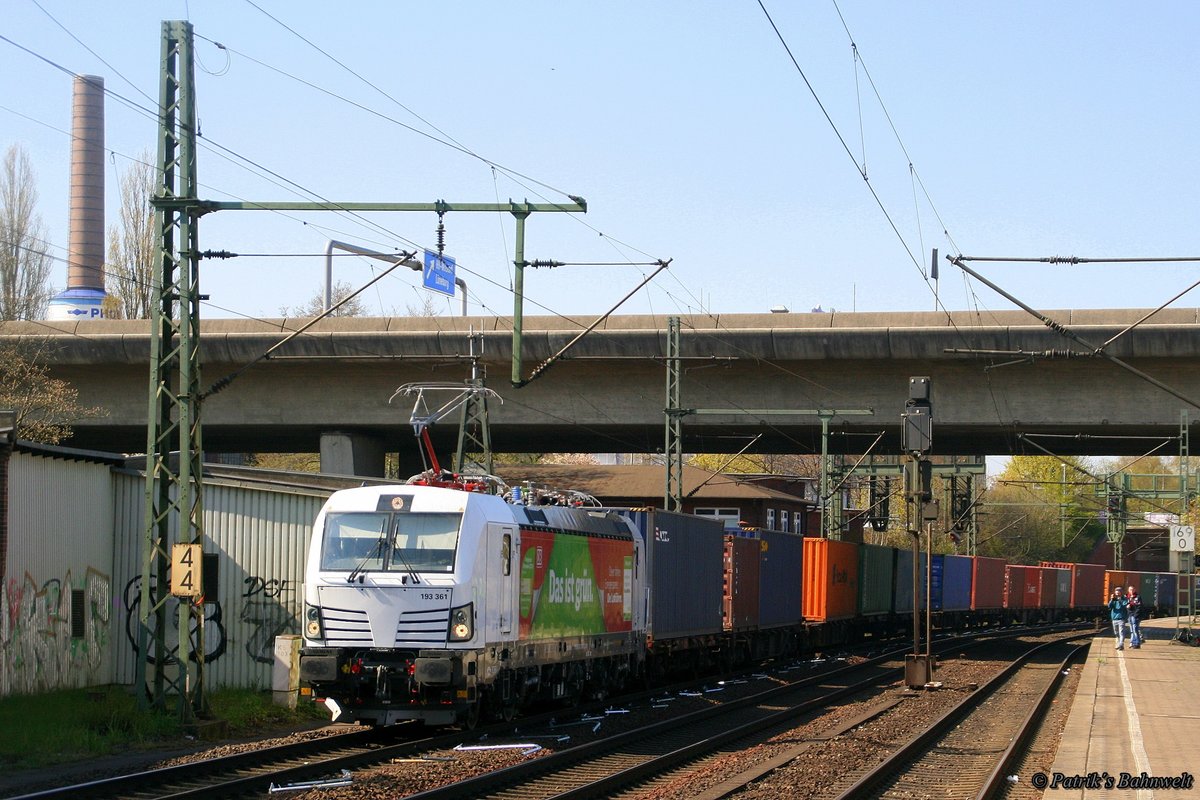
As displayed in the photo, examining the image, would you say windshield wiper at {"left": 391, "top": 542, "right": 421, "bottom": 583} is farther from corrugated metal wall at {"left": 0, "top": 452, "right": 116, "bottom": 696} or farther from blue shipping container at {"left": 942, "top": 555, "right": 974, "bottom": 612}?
blue shipping container at {"left": 942, "top": 555, "right": 974, "bottom": 612}

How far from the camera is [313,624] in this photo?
53.7 feet

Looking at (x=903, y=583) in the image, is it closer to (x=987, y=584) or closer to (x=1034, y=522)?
(x=987, y=584)

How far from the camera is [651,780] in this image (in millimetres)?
14070

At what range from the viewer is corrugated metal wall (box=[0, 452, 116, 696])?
1920 cm

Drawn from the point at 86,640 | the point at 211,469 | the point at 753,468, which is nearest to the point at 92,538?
the point at 86,640

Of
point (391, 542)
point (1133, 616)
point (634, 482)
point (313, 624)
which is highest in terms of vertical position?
point (391, 542)

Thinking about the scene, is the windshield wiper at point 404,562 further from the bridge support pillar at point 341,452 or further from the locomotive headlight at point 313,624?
the bridge support pillar at point 341,452

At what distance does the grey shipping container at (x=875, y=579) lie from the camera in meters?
41.0

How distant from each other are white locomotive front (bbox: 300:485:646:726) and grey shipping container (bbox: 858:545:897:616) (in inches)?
964

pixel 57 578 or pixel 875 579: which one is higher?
pixel 57 578

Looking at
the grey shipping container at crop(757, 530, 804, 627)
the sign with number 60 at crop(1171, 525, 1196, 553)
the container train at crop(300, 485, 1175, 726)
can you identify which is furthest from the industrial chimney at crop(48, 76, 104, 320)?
the sign with number 60 at crop(1171, 525, 1196, 553)

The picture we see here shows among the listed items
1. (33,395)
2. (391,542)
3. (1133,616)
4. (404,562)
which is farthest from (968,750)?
(33,395)

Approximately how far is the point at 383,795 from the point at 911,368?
944 inches

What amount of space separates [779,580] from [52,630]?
17.4 m
